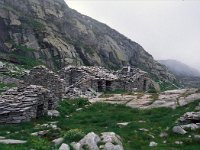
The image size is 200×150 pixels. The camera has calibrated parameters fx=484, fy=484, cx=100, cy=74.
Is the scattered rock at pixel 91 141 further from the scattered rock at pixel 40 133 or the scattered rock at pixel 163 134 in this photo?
the scattered rock at pixel 163 134

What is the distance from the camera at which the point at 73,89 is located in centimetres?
5759

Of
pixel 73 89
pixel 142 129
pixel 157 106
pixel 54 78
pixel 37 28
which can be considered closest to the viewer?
pixel 142 129

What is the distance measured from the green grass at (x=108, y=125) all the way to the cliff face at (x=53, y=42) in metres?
76.6

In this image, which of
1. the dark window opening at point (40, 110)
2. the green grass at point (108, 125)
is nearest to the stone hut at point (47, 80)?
the green grass at point (108, 125)

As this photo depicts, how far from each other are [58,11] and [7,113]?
152933mm

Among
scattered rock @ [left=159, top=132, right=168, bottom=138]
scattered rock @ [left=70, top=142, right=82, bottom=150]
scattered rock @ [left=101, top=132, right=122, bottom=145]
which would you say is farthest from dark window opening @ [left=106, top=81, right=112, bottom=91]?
scattered rock @ [left=70, top=142, right=82, bottom=150]

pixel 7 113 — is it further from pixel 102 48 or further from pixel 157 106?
pixel 102 48

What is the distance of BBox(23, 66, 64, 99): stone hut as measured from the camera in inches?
2035

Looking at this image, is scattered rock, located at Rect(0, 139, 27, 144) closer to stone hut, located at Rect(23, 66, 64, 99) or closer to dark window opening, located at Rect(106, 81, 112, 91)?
stone hut, located at Rect(23, 66, 64, 99)

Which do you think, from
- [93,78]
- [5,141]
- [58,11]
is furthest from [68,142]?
[58,11]

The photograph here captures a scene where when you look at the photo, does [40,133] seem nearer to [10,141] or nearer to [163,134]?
[10,141]

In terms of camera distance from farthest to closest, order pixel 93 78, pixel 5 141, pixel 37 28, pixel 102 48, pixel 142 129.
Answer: pixel 102 48 → pixel 37 28 → pixel 93 78 → pixel 142 129 → pixel 5 141

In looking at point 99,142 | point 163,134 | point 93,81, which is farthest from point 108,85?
point 99,142

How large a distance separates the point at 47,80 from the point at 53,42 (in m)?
93.1
